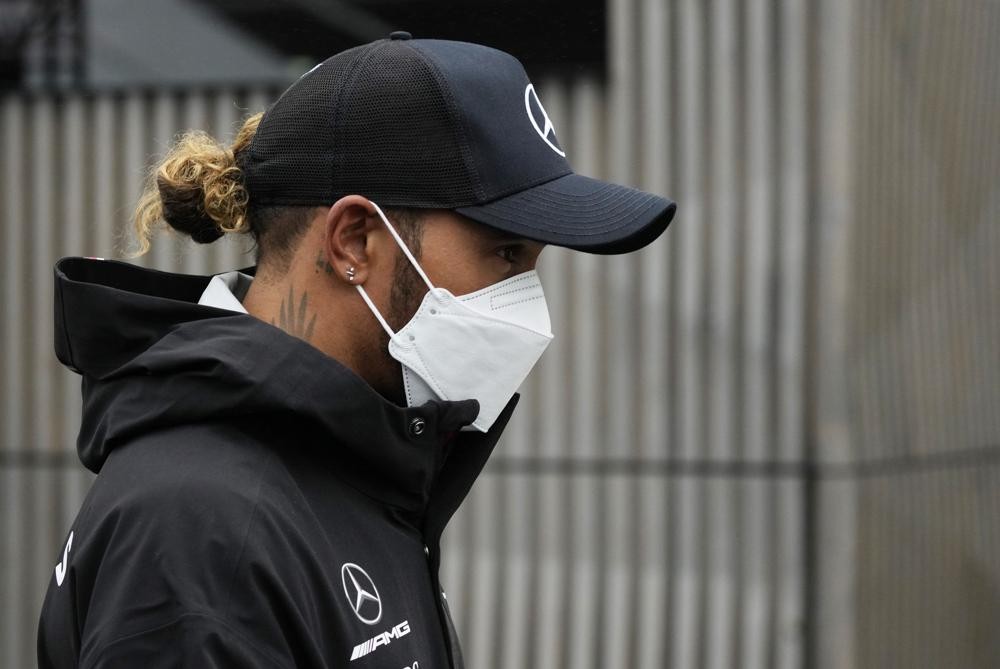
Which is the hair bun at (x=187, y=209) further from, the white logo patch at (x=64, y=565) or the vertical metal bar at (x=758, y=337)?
the vertical metal bar at (x=758, y=337)

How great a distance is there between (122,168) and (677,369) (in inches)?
89.6

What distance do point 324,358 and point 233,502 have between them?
27 centimetres

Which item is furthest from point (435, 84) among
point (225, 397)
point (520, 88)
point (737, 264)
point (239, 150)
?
point (737, 264)

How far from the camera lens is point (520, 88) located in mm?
1937

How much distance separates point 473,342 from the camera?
1.90 m

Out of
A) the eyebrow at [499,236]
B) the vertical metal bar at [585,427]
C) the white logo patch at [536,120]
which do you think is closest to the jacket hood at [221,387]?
the eyebrow at [499,236]

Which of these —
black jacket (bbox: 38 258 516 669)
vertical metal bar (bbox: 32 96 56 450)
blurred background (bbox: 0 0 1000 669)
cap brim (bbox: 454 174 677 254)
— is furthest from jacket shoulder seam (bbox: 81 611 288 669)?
vertical metal bar (bbox: 32 96 56 450)

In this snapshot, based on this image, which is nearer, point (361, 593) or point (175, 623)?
point (175, 623)

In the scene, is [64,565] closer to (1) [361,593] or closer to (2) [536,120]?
(1) [361,593]

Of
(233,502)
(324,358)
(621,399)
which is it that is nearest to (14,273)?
(621,399)

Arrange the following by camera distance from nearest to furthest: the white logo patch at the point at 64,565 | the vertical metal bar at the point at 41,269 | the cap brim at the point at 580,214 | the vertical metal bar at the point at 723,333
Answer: the white logo patch at the point at 64,565
the cap brim at the point at 580,214
the vertical metal bar at the point at 723,333
the vertical metal bar at the point at 41,269

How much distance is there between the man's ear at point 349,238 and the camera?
177 cm

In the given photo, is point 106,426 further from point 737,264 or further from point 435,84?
point 737,264

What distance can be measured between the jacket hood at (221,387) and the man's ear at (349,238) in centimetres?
19
